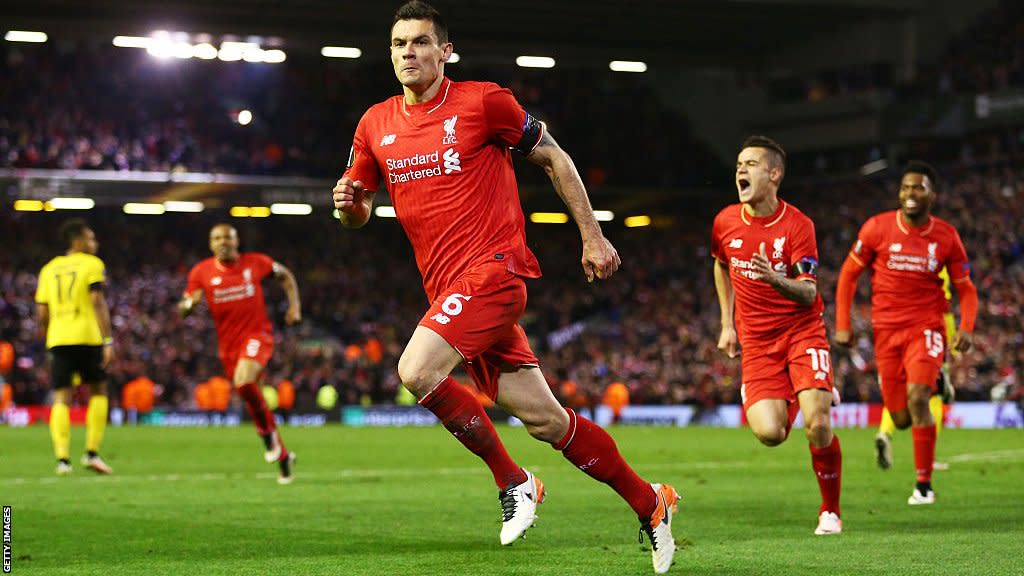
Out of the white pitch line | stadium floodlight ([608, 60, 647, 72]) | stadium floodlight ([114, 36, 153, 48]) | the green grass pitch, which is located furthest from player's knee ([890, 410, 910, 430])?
stadium floodlight ([608, 60, 647, 72])

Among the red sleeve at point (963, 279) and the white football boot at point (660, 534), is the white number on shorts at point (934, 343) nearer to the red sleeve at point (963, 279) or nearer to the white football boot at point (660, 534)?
the red sleeve at point (963, 279)

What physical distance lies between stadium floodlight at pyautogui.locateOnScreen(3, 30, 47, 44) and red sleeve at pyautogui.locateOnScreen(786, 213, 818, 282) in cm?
3407

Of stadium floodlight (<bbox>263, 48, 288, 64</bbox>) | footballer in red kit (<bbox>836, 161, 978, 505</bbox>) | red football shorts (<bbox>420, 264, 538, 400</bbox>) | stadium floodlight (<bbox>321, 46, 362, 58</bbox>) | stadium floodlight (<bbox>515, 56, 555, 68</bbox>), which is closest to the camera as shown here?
red football shorts (<bbox>420, 264, 538, 400</bbox>)

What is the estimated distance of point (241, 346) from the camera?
14547 mm

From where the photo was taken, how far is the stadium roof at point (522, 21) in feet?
124

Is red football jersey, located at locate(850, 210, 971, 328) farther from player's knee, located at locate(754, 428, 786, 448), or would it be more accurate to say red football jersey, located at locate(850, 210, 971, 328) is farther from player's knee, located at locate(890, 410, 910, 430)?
player's knee, located at locate(754, 428, 786, 448)

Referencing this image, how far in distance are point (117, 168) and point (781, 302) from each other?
102 feet

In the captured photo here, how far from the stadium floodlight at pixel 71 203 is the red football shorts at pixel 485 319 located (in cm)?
3158

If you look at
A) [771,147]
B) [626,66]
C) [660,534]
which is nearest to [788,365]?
[771,147]

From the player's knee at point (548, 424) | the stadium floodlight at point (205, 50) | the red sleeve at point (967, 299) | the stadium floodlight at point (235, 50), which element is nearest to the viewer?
the player's knee at point (548, 424)

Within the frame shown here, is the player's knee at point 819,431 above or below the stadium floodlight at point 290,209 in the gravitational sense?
below

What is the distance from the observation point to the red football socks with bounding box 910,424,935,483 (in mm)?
10844

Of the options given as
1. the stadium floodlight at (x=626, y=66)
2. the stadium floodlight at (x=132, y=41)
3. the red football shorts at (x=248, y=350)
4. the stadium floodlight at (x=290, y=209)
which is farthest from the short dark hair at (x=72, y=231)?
the stadium floodlight at (x=626, y=66)

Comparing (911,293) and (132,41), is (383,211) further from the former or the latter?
(911,293)
